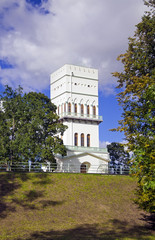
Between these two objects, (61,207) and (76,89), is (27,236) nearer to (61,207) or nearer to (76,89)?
(61,207)

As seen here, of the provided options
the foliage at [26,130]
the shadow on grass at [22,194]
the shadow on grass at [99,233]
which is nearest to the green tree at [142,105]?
the shadow on grass at [99,233]

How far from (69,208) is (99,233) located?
19.7ft

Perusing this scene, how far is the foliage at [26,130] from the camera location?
1415 inches

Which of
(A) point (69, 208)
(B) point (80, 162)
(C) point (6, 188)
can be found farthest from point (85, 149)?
(A) point (69, 208)

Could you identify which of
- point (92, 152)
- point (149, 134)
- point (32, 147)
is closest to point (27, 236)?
point (149, 134)

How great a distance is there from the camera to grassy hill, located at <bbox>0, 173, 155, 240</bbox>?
17328mm

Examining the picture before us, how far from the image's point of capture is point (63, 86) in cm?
5425

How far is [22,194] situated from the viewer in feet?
79.8

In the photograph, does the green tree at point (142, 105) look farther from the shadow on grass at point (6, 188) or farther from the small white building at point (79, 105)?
the small white building at point (79, 105)

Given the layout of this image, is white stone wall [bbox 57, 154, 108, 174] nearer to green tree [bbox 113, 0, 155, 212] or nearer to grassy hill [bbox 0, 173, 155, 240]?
grassy hill [bbox 0, 173, 155, 240]

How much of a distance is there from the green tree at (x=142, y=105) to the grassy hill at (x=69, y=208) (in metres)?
3.37

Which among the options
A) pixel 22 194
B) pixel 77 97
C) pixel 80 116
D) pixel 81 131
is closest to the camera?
pixel 22 194

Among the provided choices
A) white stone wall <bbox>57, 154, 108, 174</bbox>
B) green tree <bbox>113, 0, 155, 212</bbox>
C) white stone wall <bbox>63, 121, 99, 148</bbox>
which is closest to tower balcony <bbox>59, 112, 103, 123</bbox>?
white stone wall <bbox>63, 121, 99, 148</bbox>

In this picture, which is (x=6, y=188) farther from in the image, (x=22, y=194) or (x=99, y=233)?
(x=99, y=233)
